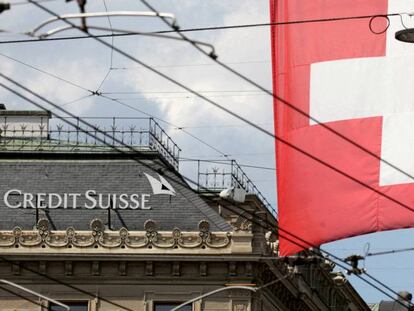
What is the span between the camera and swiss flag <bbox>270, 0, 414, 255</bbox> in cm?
4031

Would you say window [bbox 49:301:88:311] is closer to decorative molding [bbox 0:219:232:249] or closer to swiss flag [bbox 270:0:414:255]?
decorative molding [bbox 0:219:232:249]

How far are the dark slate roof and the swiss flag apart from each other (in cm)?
4717

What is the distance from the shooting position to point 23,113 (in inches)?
3745

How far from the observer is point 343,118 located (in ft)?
133

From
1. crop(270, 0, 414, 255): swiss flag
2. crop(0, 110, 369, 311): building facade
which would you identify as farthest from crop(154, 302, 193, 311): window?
crop(270, 0, 414, 255): swiss flag

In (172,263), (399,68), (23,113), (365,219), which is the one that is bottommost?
(365,219)

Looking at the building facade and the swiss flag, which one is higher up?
the building facade

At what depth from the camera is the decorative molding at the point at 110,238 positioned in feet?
287

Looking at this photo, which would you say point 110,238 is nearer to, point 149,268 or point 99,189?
point 149,268

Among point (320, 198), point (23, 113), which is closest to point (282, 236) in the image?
point (320, 198)

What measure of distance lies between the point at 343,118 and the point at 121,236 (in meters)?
47.6

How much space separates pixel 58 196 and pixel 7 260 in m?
3.68

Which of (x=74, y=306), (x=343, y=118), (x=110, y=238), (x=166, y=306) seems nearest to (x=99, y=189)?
(x=110, y=238)

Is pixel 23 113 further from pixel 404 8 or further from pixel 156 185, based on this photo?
pixel 404 8
